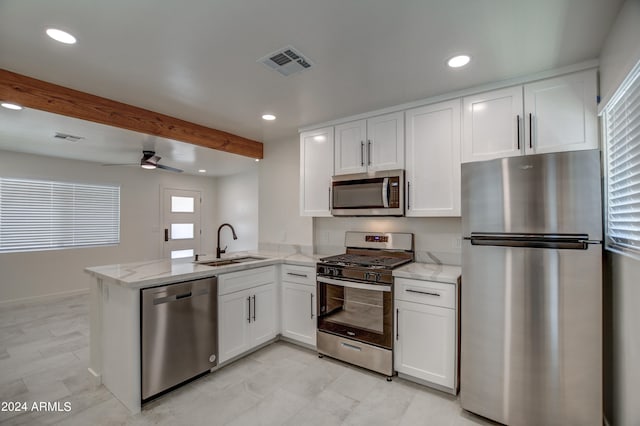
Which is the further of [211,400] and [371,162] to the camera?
[371,162]

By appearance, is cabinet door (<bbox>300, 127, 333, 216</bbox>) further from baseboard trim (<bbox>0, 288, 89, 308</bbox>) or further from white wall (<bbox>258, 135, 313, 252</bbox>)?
baseboard trim (<bbox>0, 288, 89, 308</bbox>)

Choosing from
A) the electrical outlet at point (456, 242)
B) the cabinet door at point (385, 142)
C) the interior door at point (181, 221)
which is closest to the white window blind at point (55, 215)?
the interior door at point (181, 221)

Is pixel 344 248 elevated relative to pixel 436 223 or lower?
lower

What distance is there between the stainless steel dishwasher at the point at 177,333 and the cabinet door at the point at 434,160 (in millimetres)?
2012

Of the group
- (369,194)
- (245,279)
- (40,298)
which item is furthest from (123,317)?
(40,298)

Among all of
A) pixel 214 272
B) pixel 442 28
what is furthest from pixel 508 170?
pixel 214 272

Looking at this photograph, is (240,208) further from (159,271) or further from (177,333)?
(177,333)

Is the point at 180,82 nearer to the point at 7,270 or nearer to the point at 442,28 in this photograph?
the point at 442,28

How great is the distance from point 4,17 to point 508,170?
121 inches

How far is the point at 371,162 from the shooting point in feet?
9.82

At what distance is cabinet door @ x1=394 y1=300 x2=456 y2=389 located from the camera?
2264 mm

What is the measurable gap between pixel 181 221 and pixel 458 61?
20.1 feet

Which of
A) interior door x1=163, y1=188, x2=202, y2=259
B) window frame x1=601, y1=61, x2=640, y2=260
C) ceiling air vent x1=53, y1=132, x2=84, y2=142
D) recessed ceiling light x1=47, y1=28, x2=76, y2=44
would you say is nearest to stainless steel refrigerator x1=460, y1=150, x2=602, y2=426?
window frame x1=601, y1=61, x2=640, y2=260

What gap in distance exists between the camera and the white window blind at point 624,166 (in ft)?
4.72
